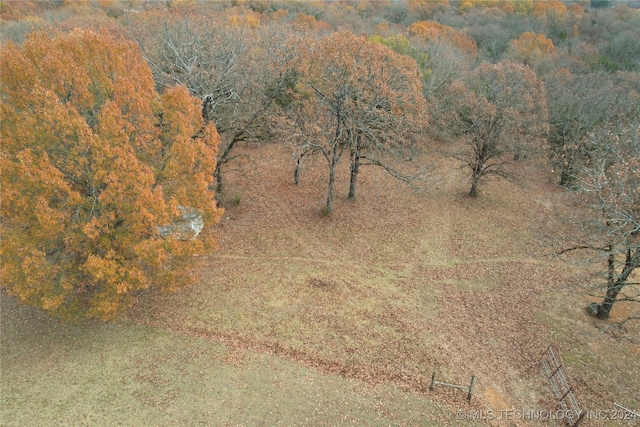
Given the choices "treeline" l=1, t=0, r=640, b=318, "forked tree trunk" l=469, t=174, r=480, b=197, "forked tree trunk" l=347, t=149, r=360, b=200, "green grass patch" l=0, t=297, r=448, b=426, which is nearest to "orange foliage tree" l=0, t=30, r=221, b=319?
"treeline" l=1, t=0, r=640, b=318

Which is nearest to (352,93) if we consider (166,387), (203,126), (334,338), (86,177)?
(203,126)

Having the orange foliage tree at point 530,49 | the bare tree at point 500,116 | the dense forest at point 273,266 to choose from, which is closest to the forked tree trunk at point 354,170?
the dense forest at point 273,266

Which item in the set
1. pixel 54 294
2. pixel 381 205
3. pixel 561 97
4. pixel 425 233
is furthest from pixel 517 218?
pixel 54 294

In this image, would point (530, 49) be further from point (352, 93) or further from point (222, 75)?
point (222, 75)

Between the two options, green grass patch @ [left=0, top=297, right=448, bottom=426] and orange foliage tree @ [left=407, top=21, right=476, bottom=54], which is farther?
orange foliage tree @ [left=407, top=21, right=476, bottom=54]

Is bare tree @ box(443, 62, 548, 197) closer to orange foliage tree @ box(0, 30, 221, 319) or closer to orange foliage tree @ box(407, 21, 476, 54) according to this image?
orange foliage tree @ box(407, 21, 476, 54)
